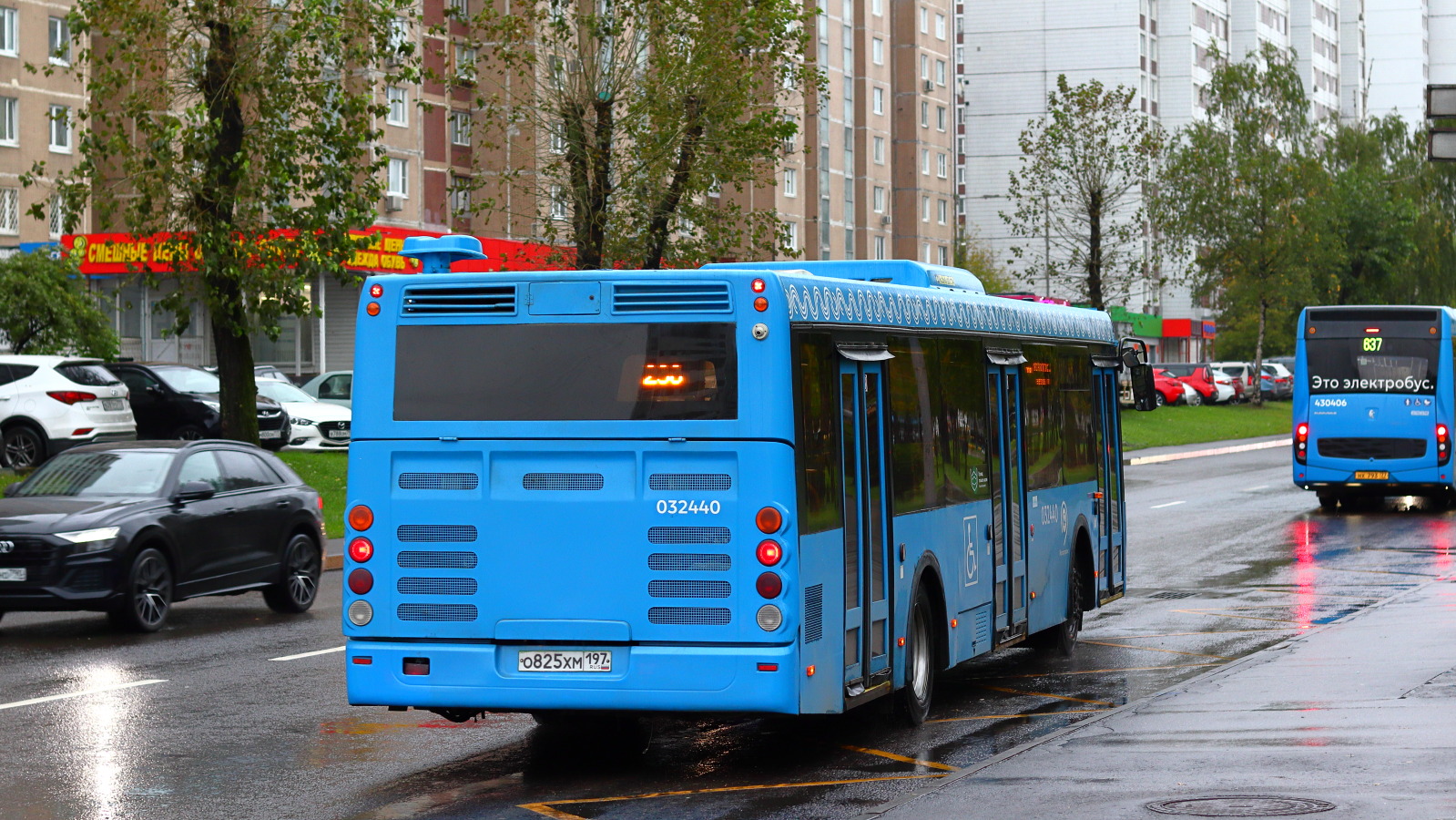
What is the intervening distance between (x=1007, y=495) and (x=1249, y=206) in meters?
71.4

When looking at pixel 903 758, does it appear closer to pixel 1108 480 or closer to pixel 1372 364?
pixel 1108 480

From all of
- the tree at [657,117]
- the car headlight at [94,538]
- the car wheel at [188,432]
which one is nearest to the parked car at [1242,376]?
the tree at [657,117]

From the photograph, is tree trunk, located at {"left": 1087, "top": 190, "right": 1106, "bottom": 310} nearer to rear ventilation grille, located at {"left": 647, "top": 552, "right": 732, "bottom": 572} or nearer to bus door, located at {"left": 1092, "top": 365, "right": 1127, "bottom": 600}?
bus door, located at {"left": 1092, "top": 365, "right": 1127, "bottom": 600}

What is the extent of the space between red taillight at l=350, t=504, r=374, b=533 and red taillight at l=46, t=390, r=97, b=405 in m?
21.6

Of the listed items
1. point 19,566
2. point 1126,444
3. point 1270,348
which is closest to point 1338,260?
point 1270,348

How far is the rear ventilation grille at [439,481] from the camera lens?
9.16 m

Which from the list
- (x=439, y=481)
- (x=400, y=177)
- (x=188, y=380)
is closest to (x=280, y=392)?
(x=188, y=380)

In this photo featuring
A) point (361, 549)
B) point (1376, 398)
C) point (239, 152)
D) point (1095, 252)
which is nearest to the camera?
point (361, 549)

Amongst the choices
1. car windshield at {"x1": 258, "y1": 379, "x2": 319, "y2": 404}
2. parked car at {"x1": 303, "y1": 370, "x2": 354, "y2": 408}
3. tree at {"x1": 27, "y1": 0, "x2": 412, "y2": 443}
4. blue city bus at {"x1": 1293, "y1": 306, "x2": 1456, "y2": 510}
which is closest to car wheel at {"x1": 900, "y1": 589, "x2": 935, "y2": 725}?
tree at {"x1": 27, "y1": 0, "x2": 412, "y2": 443}

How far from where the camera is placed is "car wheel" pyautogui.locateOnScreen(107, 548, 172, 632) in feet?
50.4

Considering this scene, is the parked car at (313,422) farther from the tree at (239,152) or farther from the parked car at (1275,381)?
the parked car at (1275,381)

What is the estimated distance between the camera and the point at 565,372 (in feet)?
29.9

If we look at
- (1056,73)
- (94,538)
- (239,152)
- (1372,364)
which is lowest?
(94,538)

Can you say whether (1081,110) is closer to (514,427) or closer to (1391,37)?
(514,427)
